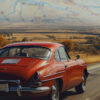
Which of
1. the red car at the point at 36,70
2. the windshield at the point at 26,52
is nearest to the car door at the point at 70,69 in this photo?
the red car at the point at 36,70

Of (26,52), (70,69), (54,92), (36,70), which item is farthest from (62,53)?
(36,70)

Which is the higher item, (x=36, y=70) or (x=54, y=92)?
(x=36, y=70)

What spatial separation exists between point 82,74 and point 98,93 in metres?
0.77

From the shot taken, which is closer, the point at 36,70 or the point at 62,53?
the point at 36,70

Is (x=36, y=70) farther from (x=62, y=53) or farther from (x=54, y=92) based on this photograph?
(x=62, y=53)

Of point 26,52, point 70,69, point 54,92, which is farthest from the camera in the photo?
point 70,69

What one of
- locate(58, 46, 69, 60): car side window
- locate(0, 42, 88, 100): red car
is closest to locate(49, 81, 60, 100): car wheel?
locate(0, 42, 88, 100): red car

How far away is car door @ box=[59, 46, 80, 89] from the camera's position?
9.93m

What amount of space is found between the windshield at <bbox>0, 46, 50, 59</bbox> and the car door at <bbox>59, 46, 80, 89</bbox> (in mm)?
656

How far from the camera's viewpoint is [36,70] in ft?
27.4

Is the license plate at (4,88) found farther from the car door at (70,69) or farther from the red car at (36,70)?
the car door at (70,69)

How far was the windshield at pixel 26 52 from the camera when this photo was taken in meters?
9.28

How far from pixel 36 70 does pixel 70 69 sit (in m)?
1.95

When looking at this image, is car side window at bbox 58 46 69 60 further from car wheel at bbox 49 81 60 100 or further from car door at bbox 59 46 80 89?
car wheel at bbox 49 81 60 100
